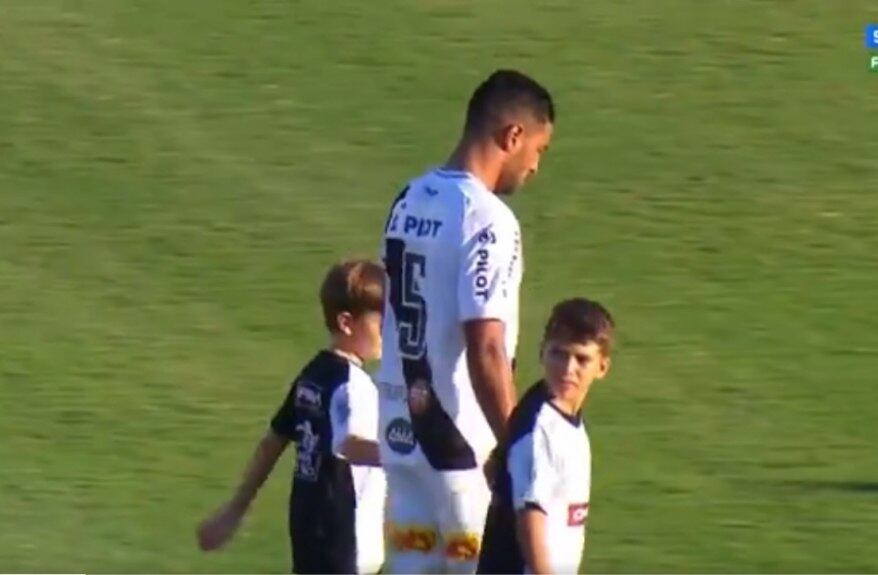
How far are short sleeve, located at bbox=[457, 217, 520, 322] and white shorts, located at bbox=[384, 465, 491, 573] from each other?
0.48 m

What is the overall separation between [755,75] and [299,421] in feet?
28.8

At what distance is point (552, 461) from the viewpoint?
529cm

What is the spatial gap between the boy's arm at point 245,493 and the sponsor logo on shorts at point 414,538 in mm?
492

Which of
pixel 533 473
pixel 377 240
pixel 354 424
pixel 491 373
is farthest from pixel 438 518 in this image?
pixel 377 240

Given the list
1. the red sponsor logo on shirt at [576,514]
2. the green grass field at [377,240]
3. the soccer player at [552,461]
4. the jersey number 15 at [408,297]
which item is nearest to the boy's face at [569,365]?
the soccer player at [552,461]

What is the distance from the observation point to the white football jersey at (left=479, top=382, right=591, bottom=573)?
5.28 meters

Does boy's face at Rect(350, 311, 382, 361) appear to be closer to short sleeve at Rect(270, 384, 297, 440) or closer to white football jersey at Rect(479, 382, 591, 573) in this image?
short sleeve at Rect(270, 384, 297, 440)

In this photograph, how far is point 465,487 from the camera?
6059mm

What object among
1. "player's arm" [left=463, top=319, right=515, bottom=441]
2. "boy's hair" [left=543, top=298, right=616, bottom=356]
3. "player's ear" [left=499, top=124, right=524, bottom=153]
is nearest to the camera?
"boy's hair" [left=543, top=298, right=616, bottom=356]

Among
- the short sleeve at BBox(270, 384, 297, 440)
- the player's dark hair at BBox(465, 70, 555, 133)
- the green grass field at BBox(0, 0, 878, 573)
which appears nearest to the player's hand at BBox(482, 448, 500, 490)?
the short sleeve at BBox(270, 384, 297, 440)

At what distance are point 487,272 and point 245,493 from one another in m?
1.12

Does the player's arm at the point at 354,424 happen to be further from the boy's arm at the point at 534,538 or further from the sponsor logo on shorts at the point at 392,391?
the boy's arm at the point at 534,538

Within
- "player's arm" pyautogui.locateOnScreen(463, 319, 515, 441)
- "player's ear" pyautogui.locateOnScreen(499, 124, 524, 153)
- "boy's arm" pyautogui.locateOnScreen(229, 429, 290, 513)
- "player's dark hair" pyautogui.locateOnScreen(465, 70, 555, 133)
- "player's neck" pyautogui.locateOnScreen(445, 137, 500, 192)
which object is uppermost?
"player's dark hair" pyautogui.locateOnScreen(465, 70, 555, 133)

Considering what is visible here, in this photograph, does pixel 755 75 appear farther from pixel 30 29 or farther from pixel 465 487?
pixel 465 487
